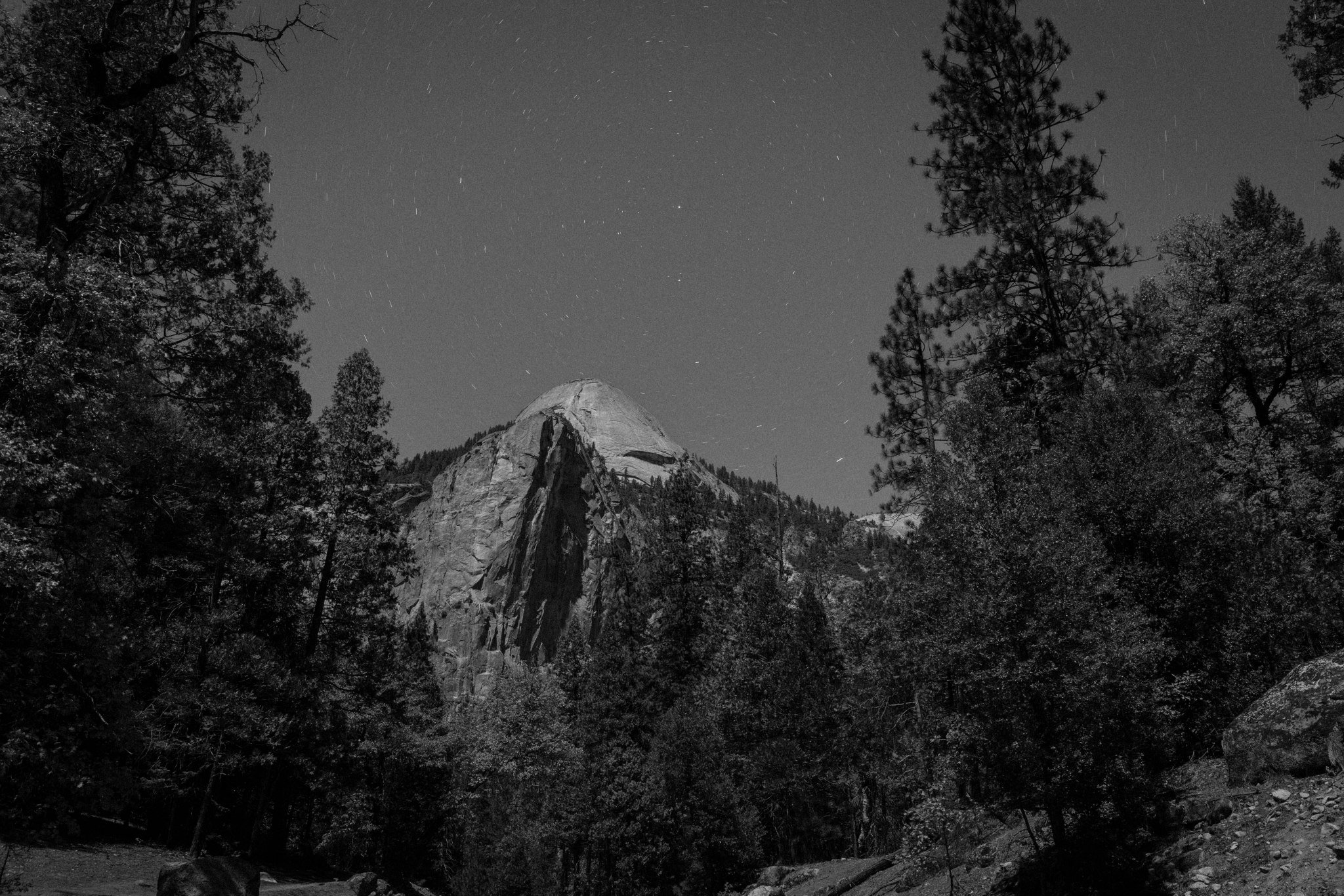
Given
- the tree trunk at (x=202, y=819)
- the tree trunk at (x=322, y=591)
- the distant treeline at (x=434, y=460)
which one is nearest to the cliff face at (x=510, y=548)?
the distant treeline at (x=434, y=460)

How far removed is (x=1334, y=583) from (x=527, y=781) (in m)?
33.8

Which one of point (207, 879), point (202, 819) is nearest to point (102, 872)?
A: point (202, 819)

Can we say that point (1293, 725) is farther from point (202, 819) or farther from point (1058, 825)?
point (202, 819)

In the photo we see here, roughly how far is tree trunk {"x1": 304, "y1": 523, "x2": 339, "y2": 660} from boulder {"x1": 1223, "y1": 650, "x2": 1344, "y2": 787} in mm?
22902

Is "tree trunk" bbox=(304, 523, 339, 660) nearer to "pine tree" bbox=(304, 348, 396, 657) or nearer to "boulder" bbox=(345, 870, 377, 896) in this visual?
"pine tree" bbox=(304, 348, 396, 657)

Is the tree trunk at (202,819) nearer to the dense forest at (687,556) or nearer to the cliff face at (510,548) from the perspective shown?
the dense forest at (687,556)

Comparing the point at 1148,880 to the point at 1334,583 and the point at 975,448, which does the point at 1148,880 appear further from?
the point at 1334,583

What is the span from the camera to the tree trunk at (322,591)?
23.0 metres

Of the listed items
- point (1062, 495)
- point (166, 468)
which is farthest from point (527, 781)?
point (1062, 495)

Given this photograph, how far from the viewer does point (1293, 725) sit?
1102 centimetres

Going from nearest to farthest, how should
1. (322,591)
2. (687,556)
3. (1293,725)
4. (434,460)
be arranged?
(1293,725) → (322,591) → (687,556) → (434,460)

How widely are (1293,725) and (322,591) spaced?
949 inches

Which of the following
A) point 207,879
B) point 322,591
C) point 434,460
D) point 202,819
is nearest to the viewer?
point 207,879

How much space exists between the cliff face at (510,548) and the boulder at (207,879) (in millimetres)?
113397
